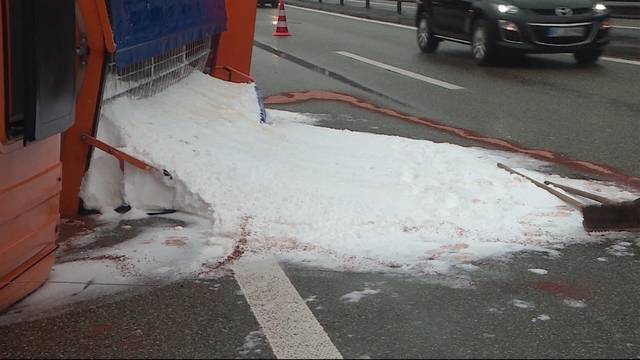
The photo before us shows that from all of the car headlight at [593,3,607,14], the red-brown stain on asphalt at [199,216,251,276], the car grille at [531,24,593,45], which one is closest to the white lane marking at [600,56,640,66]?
the car headlight at [593,3,607,14]

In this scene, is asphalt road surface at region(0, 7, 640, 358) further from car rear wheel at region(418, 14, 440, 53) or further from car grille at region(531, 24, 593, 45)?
car rear wheel at region(418, 14, 440, 53)

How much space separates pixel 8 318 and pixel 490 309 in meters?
2.08

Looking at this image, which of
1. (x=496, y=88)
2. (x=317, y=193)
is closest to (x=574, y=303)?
(x=317, y=193)

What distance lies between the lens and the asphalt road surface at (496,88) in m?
7.70

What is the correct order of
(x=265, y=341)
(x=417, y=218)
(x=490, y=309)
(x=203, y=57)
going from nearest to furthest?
(x=265, y=341)
(x=490, y=309)
(x=417, y=218)
(x=203, y=57)

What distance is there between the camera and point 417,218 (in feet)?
15.3

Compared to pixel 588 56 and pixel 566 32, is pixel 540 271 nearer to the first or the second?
pixel 566 32

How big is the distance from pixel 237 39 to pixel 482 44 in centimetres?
694

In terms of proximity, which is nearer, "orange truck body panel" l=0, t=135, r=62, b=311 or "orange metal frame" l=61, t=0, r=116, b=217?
"orange truck body panel" l=0, t=135, r=62, b=311

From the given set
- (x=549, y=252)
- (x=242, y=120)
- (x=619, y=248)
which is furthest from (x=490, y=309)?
Answer: (x=242, y=120)

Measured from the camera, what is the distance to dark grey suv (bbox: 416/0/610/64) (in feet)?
40.4

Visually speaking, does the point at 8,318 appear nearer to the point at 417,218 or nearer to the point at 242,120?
the point at 417,218

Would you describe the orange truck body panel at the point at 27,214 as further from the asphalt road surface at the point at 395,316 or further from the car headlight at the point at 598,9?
the car headlight at the point at 598,9

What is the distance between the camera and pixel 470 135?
768 centimetres
